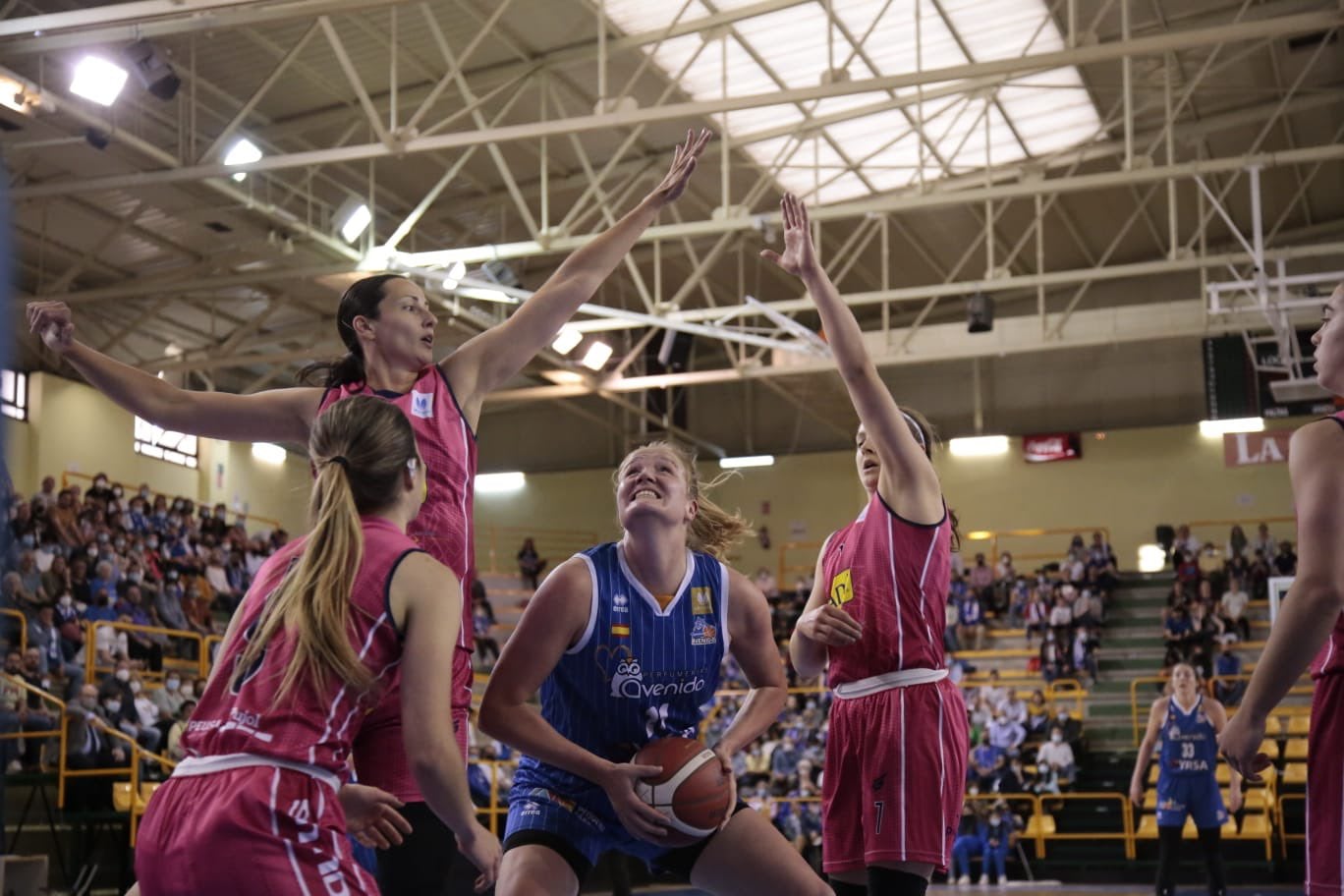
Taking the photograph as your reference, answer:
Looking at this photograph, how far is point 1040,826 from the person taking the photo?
18969 millimetres

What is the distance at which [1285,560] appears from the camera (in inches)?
1012

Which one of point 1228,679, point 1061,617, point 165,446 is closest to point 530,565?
point 165,446

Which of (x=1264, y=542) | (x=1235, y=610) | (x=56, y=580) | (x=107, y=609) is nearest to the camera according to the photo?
(x=56, y=580)

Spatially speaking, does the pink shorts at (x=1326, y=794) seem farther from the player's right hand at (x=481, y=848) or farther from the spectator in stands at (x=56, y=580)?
the spectator in stands at (x=56, y=580)

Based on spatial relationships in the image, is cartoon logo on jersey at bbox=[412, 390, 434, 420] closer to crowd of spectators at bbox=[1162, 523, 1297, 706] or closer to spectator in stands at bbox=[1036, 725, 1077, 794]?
spectator in stands at bbox=[1036, 725, 1077, 794]

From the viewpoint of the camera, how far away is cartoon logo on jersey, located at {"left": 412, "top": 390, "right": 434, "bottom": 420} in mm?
4383

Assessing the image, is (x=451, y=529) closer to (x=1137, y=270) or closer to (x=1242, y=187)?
(x=1137, y=270)

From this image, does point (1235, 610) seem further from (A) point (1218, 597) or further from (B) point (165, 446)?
(B) point (165, 446)

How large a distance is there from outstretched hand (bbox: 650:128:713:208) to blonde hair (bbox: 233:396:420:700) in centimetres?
173

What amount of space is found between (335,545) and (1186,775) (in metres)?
10.4

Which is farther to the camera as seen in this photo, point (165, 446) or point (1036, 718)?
point (165, 446)

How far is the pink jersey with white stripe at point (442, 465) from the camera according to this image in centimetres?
426

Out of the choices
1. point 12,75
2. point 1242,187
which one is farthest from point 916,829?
point 1242,187

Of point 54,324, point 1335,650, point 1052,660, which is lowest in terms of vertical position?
point 1052,660
